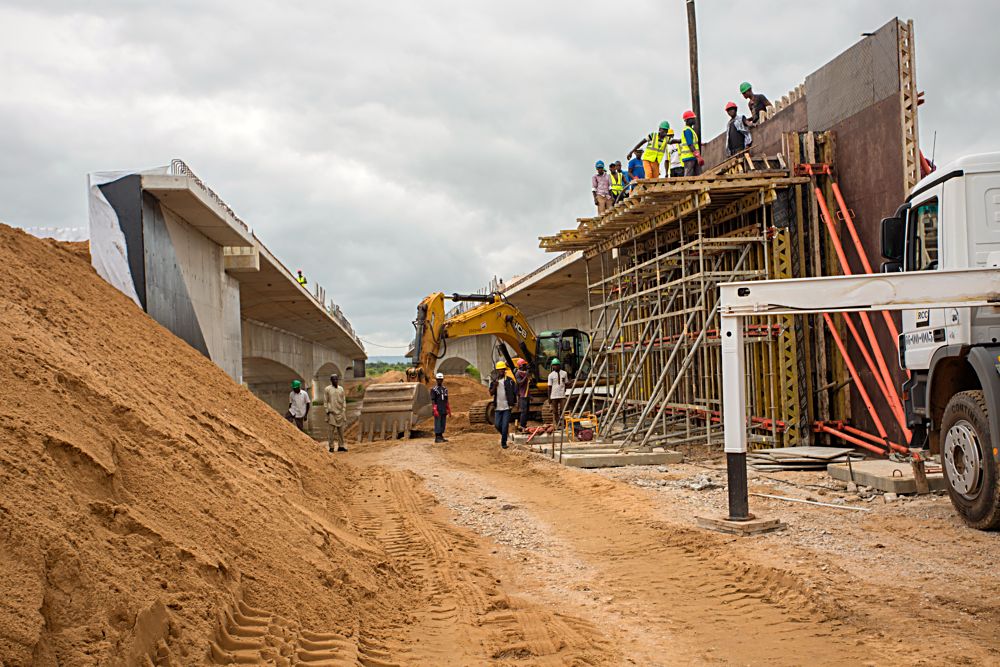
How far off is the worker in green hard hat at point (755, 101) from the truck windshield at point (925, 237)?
8.67 metres

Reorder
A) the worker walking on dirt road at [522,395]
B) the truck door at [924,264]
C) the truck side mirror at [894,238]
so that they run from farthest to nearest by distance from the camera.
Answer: the worker walking on dirt road at [522,395] < the truck side mirror at [894,238] < the truck door at [924,264]

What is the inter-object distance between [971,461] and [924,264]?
6.99ft

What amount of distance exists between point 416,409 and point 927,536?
53.3 ft

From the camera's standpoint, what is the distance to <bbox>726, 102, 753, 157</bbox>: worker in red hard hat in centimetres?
1672

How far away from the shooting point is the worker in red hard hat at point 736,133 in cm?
1672

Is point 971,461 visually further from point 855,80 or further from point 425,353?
point 425,353

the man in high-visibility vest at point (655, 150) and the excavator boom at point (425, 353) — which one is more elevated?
the man in high-visibility vest at point (655, 150)

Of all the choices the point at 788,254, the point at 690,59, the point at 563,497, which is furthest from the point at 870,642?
the point at 690,59

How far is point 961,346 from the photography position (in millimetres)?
7891

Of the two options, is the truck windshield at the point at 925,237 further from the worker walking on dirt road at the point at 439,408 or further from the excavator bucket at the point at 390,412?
the excavator bucket at the point at 390,412

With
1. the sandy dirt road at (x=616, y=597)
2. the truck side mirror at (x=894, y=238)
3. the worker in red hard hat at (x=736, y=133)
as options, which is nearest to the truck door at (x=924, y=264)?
the truck side mirror at (x=894, y=238)

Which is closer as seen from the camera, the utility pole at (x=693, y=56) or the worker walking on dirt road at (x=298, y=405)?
the worker walking on dirt road at (x=298, y=405)

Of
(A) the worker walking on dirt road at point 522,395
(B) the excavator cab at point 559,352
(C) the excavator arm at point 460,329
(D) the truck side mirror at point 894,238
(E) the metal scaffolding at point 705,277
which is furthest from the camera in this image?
(B) the excavator cab at point 559,352

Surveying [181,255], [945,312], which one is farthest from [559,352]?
[945,312]
